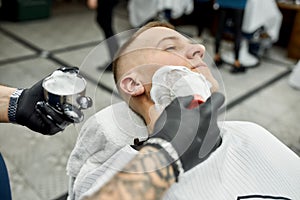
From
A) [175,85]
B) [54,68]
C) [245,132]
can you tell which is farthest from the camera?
[54,68]

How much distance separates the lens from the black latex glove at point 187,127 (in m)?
0.59

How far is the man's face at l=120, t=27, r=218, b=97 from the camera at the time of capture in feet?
2.83

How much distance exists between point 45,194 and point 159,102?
3.72 feet

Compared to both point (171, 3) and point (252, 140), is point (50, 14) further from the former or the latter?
point (252, 140)

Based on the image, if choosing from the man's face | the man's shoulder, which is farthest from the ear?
the man's shoulder

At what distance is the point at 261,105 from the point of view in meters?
2.69

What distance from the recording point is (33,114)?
3.24 feet

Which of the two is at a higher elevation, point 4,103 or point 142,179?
point 142,179

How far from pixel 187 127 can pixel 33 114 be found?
0.57 metres

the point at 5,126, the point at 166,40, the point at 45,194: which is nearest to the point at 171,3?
the point at 5,126

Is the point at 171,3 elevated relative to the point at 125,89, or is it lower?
lower

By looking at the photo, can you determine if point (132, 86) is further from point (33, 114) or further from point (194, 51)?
point (33, 114)

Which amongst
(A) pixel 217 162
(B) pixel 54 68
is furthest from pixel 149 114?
(B) pixel 54 68

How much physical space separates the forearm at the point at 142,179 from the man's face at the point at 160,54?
1.08 feet
